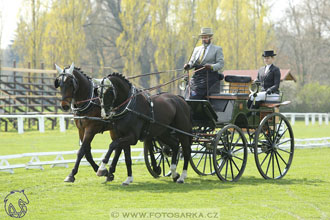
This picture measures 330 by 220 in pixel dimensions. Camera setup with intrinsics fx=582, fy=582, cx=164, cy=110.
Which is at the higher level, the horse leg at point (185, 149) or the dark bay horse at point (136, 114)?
the dark bay horse at point (136, 114)

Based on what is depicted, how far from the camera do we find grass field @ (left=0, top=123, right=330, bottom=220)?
7004mm

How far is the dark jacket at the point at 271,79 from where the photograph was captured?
10742mm

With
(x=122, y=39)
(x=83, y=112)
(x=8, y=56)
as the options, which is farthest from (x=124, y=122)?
(x=8, y=56)

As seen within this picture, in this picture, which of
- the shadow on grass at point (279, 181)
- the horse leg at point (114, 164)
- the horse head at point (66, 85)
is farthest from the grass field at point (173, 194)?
the horse head at point (66, 85)

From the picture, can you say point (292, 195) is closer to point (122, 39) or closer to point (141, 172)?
point (141, 172)

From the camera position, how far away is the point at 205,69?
10.0 metres

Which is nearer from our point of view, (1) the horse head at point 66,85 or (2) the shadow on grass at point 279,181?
(1) the horse head at point 66,85

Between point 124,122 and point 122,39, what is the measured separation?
94.9 feet

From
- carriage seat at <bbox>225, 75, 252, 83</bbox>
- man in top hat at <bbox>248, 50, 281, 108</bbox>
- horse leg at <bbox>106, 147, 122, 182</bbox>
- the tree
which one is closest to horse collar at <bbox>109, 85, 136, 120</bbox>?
horse leg at <bbox>106, 147, 122, 182</bbox>

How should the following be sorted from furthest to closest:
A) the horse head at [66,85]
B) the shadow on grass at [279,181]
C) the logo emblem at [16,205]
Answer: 1. the shadow on grass at [279,181]
2. the horse head at [66,85]
3. the logo emblem at [16,205]

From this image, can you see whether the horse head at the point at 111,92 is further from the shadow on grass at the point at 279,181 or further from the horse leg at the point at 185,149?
the shadow on grass at the point at 279,181

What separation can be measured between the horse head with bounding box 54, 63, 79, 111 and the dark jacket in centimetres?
362

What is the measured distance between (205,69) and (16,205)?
4144 mm

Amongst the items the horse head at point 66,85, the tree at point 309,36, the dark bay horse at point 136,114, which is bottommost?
the dark bay horse at point 136,114
